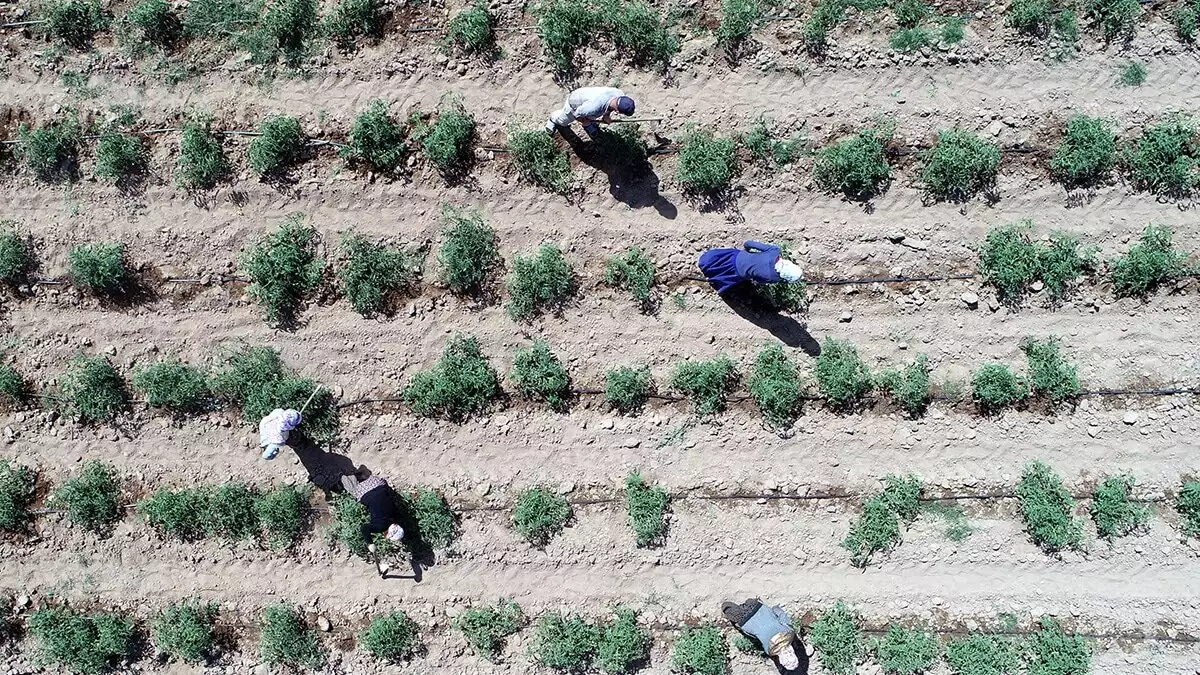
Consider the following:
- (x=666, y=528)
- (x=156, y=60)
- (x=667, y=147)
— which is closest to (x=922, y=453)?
(x=666, y=528)

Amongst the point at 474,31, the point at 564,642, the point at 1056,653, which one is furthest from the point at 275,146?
the point at 1056,653

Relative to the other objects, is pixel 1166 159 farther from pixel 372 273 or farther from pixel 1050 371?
pixel 372 273

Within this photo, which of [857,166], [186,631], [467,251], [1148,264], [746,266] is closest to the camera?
[746,266]

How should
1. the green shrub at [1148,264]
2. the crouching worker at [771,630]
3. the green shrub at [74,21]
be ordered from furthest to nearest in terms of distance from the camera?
the green shrub at [74,21] → the green shrub at [1148,264] → the crouching worker at [771,630]

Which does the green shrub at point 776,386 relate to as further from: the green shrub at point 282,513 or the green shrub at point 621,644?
the green shrub at point 282,513

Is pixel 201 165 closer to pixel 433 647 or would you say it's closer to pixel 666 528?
pixel 433 647

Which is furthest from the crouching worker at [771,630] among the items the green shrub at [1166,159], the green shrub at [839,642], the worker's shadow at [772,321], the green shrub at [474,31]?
the green shrub at [474,31]
